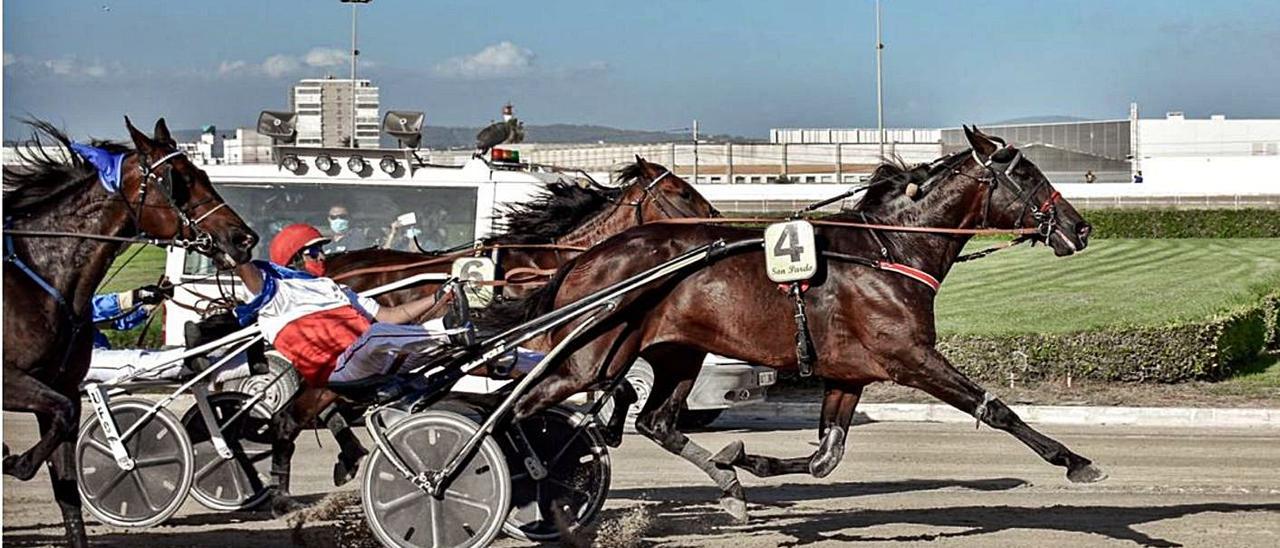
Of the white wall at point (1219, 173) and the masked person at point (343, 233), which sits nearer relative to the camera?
the masked person at point (343, 233)

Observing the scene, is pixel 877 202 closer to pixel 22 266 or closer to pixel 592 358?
pixel 592 358

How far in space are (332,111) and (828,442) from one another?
7.51m

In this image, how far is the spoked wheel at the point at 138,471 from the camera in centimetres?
713

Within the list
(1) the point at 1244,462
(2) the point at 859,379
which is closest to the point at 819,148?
(1) the point at 1244,462

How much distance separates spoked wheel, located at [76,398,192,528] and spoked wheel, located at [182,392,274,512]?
0.20m

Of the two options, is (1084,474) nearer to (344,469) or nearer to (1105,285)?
(344,469)

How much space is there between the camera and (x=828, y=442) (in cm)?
748

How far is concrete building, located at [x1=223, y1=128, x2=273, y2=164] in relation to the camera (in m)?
15.4

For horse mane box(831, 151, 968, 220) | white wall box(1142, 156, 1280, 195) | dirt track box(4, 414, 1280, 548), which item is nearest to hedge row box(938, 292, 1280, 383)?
dirt track box(4, 414, 1280, 548)

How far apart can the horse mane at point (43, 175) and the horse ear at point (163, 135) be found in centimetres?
14

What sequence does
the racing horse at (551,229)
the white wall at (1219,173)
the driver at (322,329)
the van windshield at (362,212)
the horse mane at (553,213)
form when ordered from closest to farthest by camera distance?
1. the driver at (322,329)
2. the racing horse at (551,229)
3. the horse mane at (553,213)
4. the van windshield at (362,212)
5. the white wall at (1219,173)

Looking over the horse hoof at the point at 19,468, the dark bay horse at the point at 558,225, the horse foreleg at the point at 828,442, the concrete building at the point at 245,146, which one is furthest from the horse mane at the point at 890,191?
the concrete building at the point at 245,146

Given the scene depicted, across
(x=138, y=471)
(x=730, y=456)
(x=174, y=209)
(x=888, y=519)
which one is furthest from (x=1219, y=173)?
(x=174, y=209)

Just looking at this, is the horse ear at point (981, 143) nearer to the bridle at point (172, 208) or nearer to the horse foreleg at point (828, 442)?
the horse foreleg at point (828, 442)
